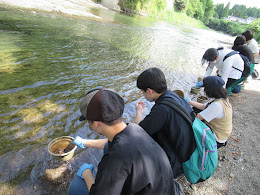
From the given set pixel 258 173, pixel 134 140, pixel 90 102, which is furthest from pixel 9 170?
pixel 258 173

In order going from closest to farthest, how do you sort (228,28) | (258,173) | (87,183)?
(87,183) → (258,173) → (228,28)

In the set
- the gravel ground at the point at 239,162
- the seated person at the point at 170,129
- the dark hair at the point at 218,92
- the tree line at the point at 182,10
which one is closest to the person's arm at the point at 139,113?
the seated person at the point at 170,129

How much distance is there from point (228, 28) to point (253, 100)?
88889 millimetres

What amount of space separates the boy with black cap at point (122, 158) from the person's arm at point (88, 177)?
47 centimetres

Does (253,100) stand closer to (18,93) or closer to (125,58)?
(125,58)

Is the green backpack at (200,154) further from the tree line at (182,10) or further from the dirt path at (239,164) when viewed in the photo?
the tree line at (182,10)

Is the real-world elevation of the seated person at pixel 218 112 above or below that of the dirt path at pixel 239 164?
above

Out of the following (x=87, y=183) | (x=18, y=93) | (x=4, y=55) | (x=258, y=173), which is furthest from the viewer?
(x=4, y=55)

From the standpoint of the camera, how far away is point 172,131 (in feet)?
6.77

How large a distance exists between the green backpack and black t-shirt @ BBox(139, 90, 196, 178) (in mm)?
62

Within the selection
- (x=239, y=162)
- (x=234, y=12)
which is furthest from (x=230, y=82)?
(x=234, y=12)

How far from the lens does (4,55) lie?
20.5ft

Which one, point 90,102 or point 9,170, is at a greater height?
point 90,102

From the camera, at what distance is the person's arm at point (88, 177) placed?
5.94 feet
